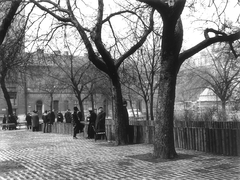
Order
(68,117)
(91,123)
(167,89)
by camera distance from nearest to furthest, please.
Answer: (167,89), (91,123), (68,117)

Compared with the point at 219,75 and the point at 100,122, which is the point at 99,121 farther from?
the point at 219,75

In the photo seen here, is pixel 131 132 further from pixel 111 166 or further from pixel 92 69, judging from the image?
pixel 92 69

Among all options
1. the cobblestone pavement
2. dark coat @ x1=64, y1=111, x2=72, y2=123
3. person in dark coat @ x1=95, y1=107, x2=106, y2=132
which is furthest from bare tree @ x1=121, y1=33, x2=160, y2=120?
the cobblestone pavement

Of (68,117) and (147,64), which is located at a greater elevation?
(147,64)

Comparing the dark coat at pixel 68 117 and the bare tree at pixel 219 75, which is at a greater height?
the bare tree at pixel 219 75

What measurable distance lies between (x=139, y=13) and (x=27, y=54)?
17.6 feet

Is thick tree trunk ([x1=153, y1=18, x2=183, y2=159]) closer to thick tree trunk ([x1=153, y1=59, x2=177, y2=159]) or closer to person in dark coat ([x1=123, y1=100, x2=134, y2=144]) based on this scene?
thick tree trunk ([x1=153, y1=59, x2=177, y2=159])

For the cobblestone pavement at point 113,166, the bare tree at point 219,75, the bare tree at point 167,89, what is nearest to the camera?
the cobblestone pavement at point 113,166

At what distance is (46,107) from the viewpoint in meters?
55.9

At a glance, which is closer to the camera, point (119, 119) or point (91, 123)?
point (119, 119)

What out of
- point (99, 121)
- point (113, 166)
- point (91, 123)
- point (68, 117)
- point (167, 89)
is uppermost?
point (167, 89)

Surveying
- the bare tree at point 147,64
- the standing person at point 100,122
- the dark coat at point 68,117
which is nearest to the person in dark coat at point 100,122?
the standing person at point 100,122

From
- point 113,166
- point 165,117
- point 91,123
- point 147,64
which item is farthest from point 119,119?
point 147,64

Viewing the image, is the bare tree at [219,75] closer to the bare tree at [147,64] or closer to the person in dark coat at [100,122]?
the bare tree at [147,64]
